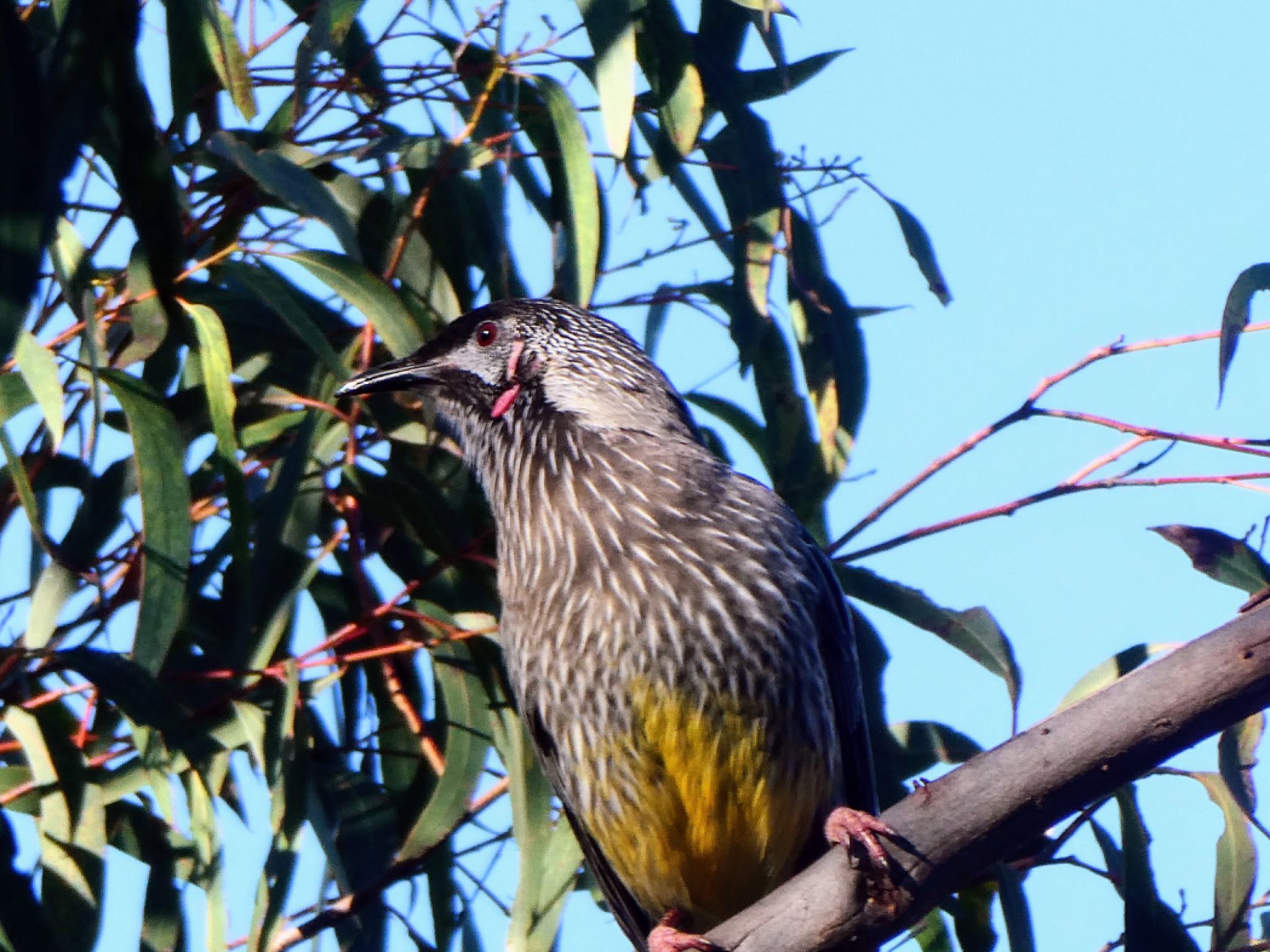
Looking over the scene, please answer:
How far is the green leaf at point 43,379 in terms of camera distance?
2.80m

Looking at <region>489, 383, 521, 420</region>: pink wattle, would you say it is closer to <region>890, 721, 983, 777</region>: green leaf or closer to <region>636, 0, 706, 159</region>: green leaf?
<region>636, 0, 706, 159</region>: green leaf

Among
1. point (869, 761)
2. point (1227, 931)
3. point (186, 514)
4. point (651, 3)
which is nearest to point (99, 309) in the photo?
point (186, 514)

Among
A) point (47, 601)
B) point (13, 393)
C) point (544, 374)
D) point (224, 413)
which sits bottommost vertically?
point (47, 601)

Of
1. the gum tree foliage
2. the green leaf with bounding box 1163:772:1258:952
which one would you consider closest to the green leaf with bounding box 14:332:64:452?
the gum tree foliage

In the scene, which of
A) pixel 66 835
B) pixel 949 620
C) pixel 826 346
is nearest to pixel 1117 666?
pixel 949 620

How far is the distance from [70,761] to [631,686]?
1.08 metres

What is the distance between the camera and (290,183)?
302 cm

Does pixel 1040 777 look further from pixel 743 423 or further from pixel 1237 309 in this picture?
pixel 743 423

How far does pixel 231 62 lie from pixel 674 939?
65.6 inches

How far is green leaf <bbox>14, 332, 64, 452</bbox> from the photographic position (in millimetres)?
2801

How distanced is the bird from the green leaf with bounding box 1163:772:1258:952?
64cm

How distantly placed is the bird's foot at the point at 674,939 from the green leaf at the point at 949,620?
75 centimetres

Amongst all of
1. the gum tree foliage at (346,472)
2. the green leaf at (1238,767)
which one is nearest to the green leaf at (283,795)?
the gum tree foliage at (346,472)

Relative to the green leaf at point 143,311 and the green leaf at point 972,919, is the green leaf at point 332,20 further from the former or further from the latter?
the green leaf at point 972,919
